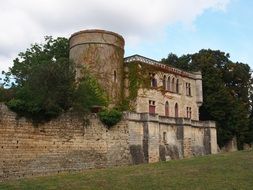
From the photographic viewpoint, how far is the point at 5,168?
24.9m

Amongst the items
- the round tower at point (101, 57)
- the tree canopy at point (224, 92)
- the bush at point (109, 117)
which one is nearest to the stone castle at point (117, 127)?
the round tower at point (101, 57)

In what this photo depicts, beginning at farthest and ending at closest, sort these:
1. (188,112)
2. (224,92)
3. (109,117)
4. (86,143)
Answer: (224,92) < (188,112) < (109,117) < (86,143)

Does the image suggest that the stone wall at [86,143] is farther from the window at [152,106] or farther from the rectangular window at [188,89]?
the rectangular window at [188,89]

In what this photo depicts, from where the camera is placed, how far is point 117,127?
105 ft

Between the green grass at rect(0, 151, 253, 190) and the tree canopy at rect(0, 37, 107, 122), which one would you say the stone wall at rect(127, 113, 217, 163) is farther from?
the green grass at rect(0, 151, 253, 190)

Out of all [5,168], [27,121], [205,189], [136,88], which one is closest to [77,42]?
[136,88]

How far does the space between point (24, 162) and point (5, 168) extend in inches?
50.4

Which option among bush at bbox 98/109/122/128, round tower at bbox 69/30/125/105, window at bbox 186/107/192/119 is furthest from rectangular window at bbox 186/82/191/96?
bush at bbox 98/109/122/128

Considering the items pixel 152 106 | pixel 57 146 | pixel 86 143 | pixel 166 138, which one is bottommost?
pixel 57 146

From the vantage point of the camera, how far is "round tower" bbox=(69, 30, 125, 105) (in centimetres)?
3625

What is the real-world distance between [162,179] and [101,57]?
17.6 m

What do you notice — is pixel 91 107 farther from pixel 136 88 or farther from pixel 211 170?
pixel 211 170

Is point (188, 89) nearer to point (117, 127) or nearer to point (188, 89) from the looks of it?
point (188, 89)

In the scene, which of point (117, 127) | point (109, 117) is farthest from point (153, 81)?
Answer: point (109, 117)
